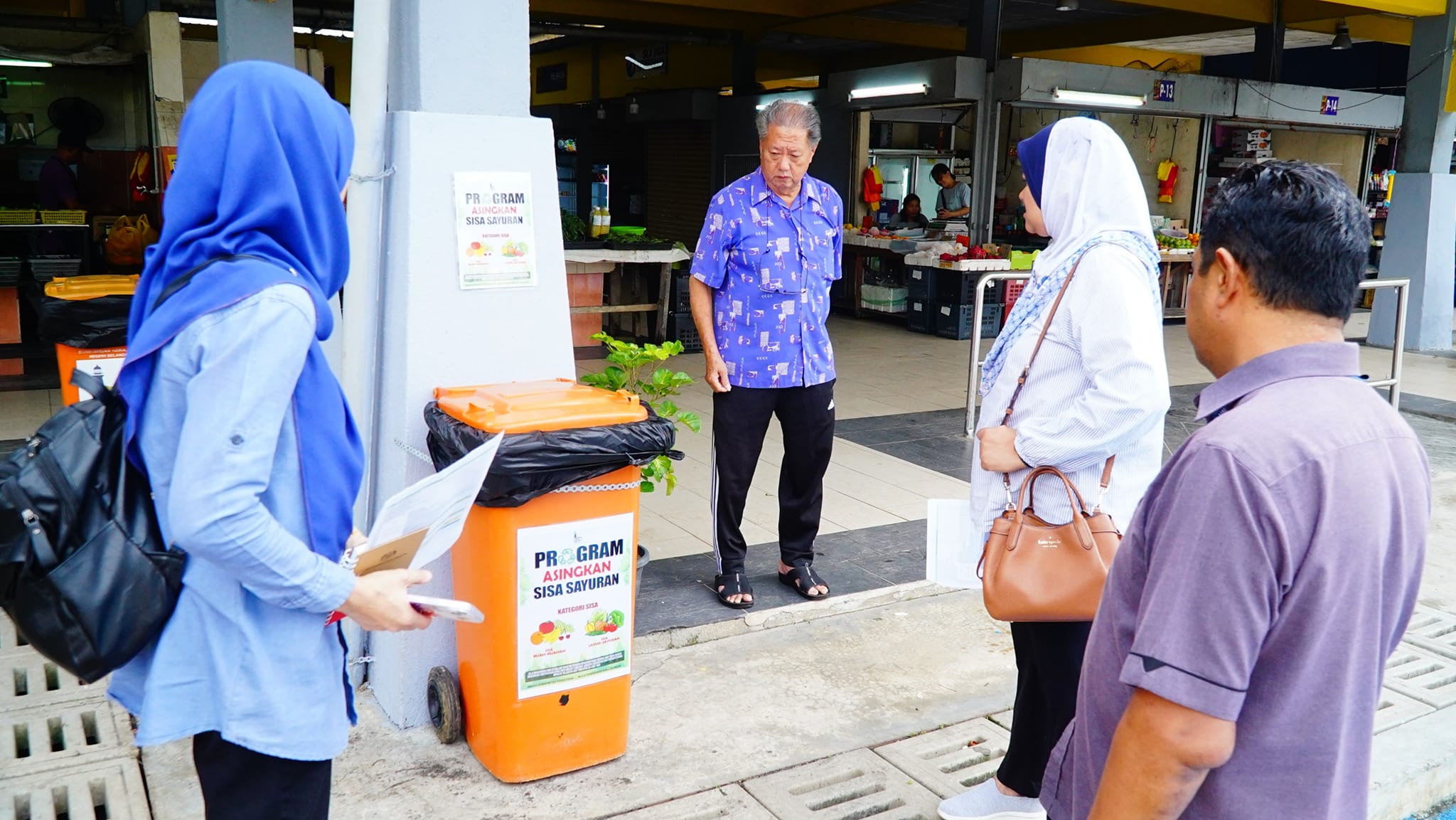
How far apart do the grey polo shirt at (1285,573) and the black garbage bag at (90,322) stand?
3925mm

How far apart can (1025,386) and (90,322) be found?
3454mm

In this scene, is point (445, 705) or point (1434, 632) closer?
point (445, 705)

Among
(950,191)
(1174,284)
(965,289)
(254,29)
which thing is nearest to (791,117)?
(254,29)

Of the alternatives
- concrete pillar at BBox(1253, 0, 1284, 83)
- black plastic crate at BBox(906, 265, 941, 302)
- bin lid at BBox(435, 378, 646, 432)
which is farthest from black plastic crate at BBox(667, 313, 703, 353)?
concrete pillar at BBox(1253, 0, 1284, 83)

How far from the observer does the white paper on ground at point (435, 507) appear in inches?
64.6

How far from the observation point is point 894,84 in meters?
11.6

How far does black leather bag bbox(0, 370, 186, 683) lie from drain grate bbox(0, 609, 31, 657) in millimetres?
2450

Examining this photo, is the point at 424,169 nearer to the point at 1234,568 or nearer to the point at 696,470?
the point at 1234,568

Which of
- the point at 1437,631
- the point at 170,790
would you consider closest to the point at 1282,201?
the point at 170,790

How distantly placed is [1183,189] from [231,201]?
14197mm

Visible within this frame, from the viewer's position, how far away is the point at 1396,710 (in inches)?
136

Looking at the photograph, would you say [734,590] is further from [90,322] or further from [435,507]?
[90,322]

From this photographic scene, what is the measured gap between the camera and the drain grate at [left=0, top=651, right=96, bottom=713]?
319 centimetres

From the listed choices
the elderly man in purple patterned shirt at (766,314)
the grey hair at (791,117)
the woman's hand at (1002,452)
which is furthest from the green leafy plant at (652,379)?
the woman's hand at (1002,452)
